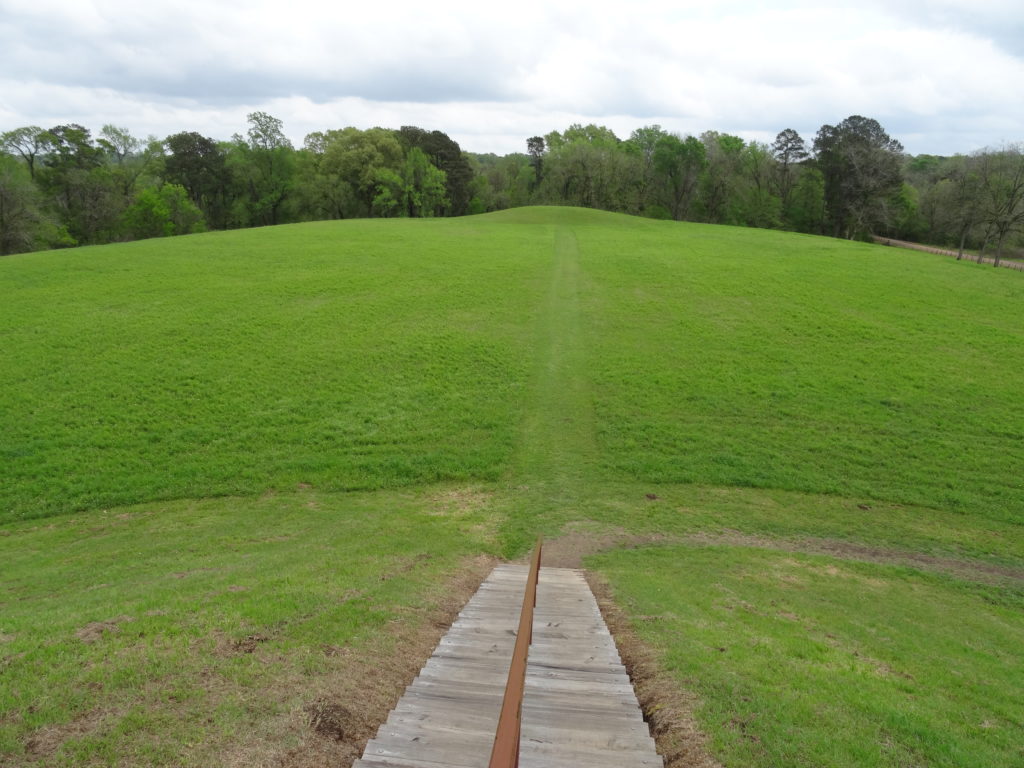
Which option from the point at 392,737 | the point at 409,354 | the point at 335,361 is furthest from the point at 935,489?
the point at 335,361

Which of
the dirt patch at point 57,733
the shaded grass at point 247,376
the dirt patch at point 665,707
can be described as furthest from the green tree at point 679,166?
the dirt patch at point 57,733

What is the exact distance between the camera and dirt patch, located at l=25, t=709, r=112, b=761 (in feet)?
14.6

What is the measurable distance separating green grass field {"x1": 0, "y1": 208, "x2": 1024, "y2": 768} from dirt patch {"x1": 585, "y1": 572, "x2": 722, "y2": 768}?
0.23 m

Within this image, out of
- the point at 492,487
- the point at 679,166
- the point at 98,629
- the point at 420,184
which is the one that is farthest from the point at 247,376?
the point at 679,166

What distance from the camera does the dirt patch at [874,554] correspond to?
11.8 m

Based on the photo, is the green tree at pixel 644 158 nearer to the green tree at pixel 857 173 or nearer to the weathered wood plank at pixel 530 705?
the green tree at pixel 857 173

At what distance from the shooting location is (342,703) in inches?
201

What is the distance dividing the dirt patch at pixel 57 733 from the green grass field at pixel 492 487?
26 millimetres

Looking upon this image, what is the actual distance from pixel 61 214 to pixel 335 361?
2424 inches

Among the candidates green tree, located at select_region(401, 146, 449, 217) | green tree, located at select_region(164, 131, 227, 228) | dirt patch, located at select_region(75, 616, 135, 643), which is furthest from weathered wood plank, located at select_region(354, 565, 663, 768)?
green tree, located at select_region(164, 131, 227, 228)

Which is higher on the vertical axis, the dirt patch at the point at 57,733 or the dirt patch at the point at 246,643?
the dirt patch at the point at 57,733

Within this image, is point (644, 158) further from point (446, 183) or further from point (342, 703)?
point (342, 703)

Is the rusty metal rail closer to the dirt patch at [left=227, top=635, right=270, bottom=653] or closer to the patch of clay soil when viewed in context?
the patch of clay soil

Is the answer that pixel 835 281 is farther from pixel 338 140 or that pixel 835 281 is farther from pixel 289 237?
pixel 338 140
